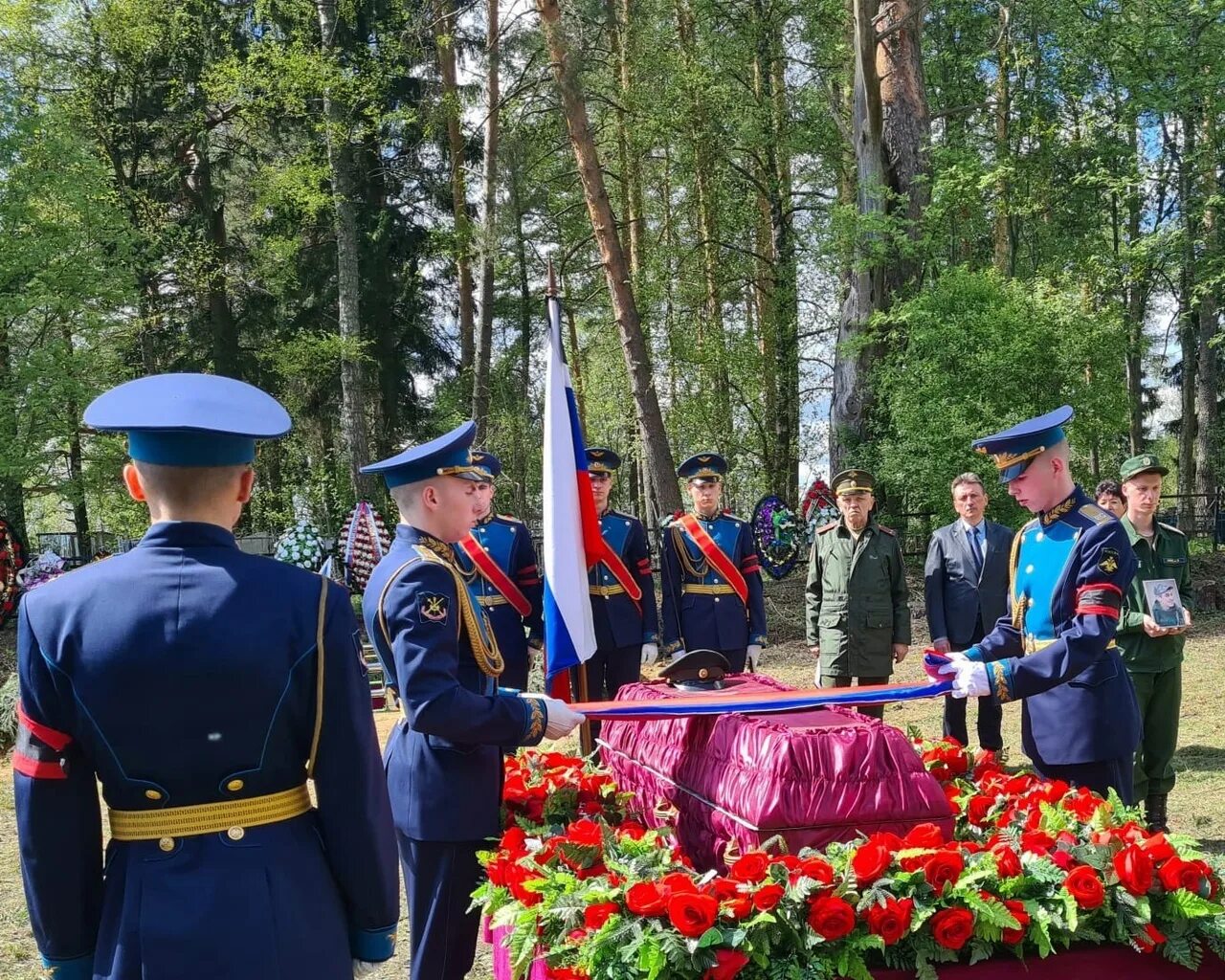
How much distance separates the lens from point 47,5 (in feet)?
64.1

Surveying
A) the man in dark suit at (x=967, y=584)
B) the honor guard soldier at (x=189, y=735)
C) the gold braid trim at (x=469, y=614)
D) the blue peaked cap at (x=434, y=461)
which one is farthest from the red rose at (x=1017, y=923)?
the man in dark suit at (x=967, y=584)

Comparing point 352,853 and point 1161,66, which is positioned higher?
point 1161,66

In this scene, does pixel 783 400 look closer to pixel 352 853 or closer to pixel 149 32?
pixel 149 32

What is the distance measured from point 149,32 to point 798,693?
20.5 metres

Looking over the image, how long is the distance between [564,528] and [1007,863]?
89.2 inches

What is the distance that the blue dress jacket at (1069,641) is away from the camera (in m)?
3.32

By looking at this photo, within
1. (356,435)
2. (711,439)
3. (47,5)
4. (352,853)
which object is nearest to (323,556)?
(356,435)

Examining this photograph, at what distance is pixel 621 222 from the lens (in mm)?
17438

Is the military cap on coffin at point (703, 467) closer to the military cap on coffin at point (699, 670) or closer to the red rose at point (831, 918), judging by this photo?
the military cap on coffin at point (699, 670)

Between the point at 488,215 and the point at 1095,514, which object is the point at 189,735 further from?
the point at 488,215

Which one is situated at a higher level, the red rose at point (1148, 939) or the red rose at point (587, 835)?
the red rose at point (587, 835)

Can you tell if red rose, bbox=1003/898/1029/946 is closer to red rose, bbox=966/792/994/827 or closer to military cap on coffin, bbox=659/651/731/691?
red rose, bbox=966/792/994/827

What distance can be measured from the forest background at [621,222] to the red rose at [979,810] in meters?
9.61

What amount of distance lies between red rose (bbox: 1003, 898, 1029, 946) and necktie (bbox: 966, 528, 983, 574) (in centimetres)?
481
